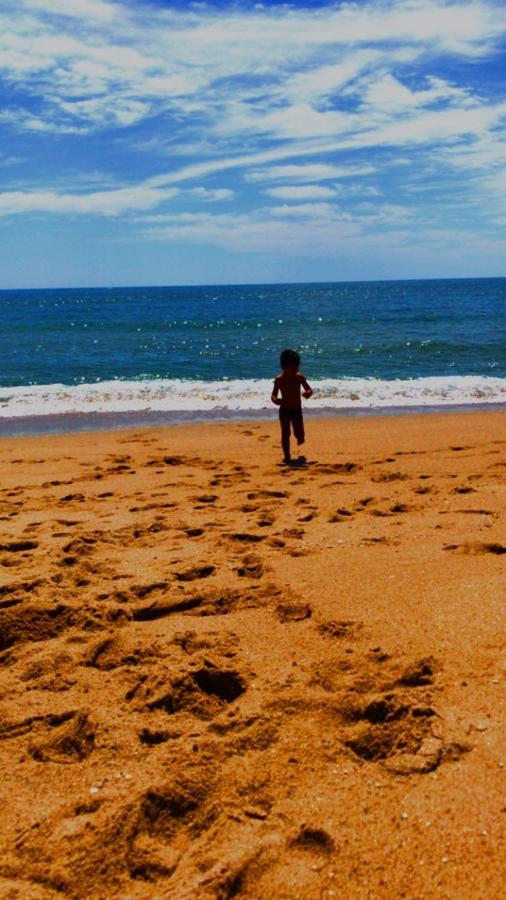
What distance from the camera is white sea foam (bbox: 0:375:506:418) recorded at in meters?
13.5

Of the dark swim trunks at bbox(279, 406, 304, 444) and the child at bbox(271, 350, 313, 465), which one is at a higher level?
the child at bbox(271, 350, 313, 465)

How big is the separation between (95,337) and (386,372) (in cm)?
1839

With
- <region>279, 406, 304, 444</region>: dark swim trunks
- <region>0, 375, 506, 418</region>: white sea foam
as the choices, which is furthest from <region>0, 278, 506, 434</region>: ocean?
<region>279, 406, 304, 444</region>: dark swim trunks

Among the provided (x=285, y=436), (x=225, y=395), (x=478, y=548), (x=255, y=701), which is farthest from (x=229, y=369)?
(x=255, y=701)

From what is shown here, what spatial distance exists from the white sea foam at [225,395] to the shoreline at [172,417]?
28cm

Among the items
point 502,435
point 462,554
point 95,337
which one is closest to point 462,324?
point 95,337

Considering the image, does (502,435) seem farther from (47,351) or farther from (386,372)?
(47,351)

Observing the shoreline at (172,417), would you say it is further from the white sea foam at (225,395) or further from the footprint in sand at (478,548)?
the footprint in sand at (478,548)

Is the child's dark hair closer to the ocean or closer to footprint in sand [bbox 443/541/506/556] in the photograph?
the ocean

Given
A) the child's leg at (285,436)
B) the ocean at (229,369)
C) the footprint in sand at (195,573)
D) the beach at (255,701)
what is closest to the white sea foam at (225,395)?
the ocean at (229,369)

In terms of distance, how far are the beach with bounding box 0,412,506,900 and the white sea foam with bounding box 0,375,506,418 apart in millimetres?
7779

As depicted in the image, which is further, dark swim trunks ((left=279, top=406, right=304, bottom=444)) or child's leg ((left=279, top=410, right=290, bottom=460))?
dark swim trunks ((left=279, top=406, right=304, bottom=444))

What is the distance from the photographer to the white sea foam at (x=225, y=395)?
44.3 ft

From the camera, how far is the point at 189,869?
7.11ft
